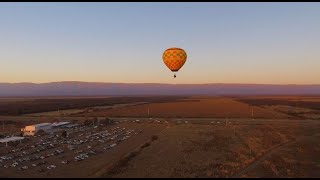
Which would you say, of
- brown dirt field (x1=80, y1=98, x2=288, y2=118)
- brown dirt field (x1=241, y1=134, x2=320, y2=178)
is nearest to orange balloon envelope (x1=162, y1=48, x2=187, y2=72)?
brown dirt field (x1=241, y1=134, x2=320, y2=178)

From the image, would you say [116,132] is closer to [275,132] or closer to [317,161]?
[275,132]

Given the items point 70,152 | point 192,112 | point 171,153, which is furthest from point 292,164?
point 192,112

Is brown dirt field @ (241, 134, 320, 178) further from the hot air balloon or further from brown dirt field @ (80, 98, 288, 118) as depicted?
brown dirt field @ (80, 98, 288, 118)

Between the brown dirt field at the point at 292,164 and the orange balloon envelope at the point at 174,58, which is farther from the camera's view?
the orange balloon envelope at the point at 174,58

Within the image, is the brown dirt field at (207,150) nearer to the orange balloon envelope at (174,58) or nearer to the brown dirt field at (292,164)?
the brown dirt field at (292,164)

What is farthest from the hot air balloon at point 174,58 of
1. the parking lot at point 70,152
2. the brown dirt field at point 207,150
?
the parking lot at point 70,152

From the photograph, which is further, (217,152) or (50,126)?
(50,126)

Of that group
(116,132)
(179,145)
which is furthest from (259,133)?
(116,132)
